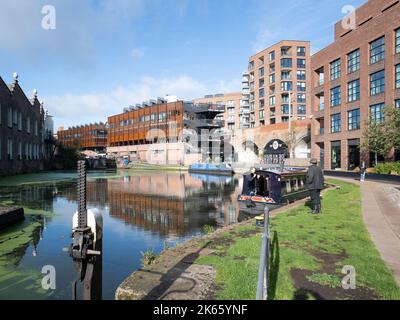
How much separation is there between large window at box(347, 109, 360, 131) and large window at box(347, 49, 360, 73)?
503cm

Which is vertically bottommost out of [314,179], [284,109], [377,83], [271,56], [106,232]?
[106,232]

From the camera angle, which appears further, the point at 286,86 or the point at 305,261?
the point at 286,86

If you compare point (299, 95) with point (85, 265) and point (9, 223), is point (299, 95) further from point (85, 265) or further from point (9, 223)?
point (85, 265)

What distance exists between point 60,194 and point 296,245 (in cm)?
1936

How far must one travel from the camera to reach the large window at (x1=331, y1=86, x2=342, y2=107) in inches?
1565

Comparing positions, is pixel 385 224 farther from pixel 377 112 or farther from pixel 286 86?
pixel 286 86

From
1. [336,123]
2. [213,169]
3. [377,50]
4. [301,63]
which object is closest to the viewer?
[377,50]

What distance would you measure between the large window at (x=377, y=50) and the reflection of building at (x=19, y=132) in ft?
128

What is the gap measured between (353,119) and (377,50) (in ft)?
26.0

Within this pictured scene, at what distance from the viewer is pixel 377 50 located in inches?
1310

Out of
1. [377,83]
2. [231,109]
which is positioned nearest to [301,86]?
[231,109]

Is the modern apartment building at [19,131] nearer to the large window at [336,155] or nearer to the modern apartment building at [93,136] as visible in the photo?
the large window at [336,155]
